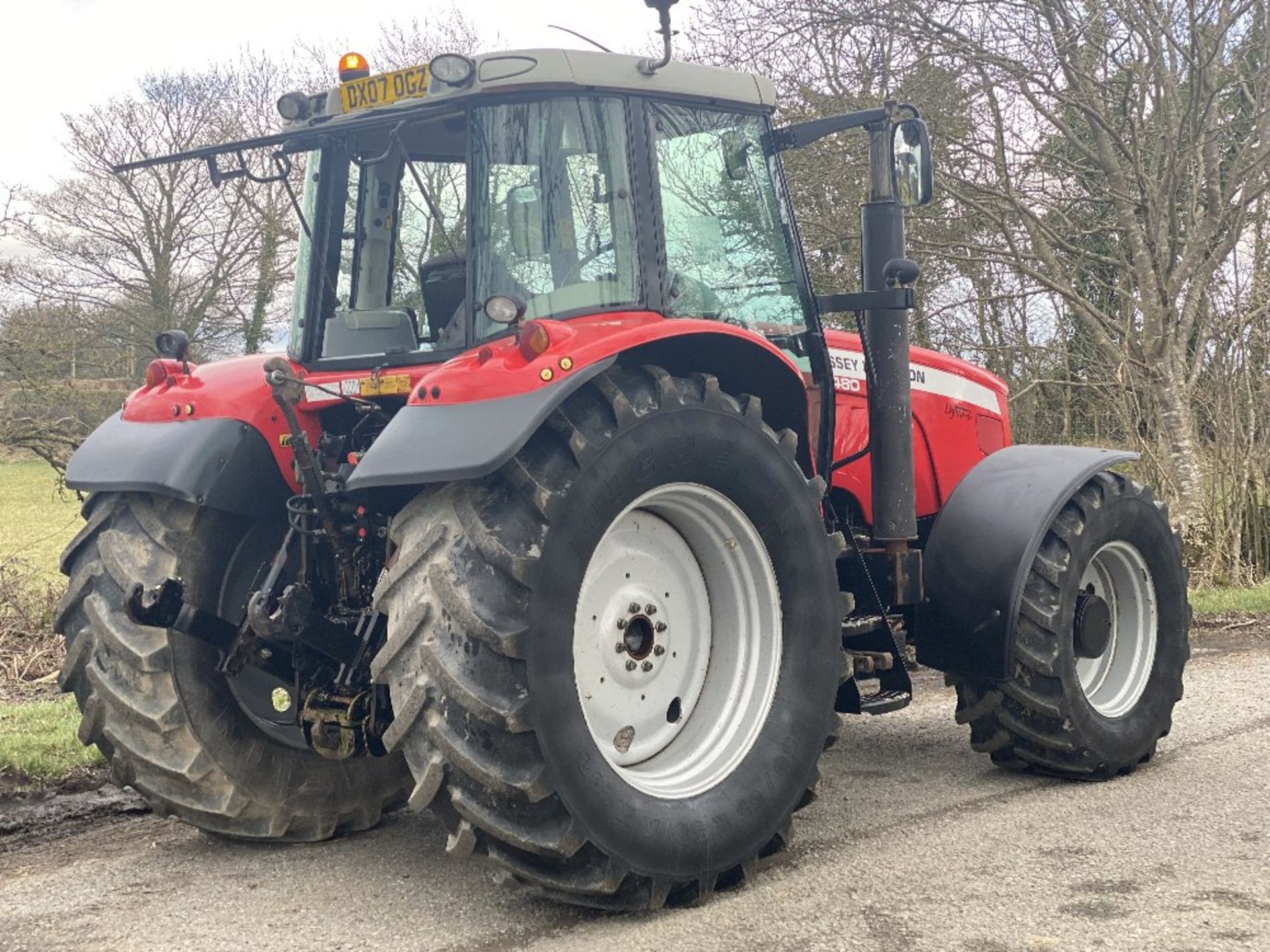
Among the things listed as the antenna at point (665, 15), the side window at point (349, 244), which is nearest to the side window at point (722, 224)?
the antenna at point (665, 15)

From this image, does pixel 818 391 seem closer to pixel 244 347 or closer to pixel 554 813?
pixel 554 813

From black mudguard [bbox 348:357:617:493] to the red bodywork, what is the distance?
4 cm

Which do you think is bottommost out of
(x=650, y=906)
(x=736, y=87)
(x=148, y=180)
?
(x=650, y=906)

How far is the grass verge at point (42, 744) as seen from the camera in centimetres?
546

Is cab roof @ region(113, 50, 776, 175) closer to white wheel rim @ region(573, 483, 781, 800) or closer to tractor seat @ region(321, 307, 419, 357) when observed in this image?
tractor seat @ region(321, 307, 419, 357)

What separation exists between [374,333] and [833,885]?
7.35 ft

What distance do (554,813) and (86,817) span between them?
7.46 feet

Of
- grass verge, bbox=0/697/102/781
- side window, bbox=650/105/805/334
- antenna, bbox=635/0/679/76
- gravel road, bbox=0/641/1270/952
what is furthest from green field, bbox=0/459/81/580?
antenna, bbox=635/0/679/76

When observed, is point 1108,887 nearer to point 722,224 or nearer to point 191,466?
point 722,224

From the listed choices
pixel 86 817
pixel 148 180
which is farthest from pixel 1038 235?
pixel 148 180

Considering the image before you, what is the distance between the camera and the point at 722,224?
467cm

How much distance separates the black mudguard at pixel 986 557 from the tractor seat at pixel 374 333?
2077mm

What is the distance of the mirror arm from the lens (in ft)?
15.8

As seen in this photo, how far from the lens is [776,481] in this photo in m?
4.12
